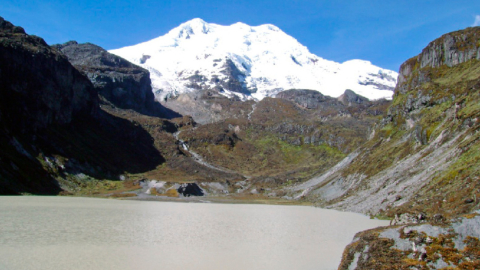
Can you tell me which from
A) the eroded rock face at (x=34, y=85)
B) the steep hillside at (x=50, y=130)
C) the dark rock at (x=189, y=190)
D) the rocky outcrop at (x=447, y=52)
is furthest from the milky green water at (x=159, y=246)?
the eroded rock face at (x=34, y=85)

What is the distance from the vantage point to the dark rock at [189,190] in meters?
116

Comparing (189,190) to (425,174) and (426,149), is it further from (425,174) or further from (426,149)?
(425,174)

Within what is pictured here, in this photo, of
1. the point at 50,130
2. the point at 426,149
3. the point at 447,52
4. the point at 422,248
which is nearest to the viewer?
the point at 422,248

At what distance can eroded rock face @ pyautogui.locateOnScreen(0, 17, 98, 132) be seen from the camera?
360 ft

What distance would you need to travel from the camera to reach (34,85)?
397 ft

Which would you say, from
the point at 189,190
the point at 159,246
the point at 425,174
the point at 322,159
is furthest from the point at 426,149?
the point at 322,159

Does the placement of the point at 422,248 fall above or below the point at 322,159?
below

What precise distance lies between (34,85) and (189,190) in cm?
6632

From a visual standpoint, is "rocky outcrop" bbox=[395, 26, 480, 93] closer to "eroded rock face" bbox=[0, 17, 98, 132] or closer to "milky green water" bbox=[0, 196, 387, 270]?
"milky green water" bbox=[0, 196, 387, 270]

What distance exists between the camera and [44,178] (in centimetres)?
9375

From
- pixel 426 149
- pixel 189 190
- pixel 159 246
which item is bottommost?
pixel 159 246

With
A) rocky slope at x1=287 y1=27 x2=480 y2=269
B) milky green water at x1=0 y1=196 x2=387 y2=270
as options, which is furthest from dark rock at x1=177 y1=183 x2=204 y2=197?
milky green water at x1=0 y1=196 x2=387 y2=270

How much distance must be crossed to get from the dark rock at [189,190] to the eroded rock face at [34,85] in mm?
52022

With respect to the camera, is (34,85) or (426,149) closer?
(426,149)
